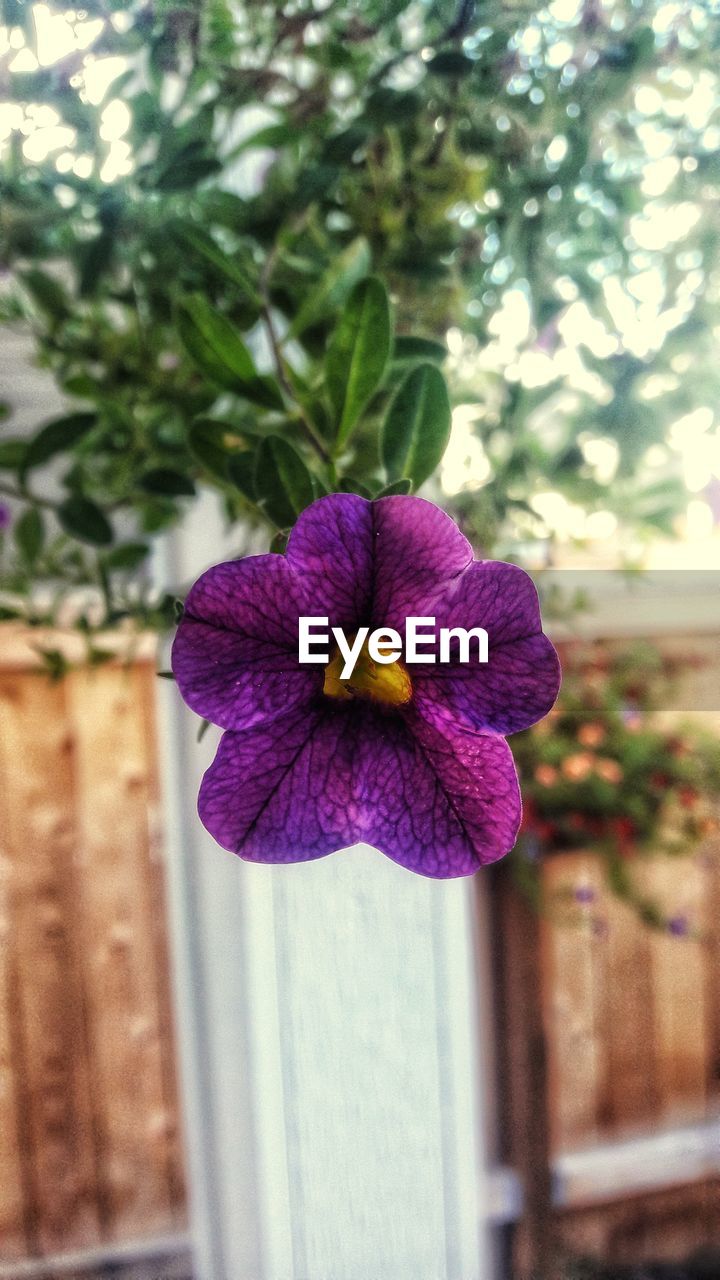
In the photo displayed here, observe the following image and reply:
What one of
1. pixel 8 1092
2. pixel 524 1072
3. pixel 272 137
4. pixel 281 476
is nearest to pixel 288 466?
pixel 281 476

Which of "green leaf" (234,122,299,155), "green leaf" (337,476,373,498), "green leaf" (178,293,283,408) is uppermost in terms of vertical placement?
"green leaf" (234,122,299,155)

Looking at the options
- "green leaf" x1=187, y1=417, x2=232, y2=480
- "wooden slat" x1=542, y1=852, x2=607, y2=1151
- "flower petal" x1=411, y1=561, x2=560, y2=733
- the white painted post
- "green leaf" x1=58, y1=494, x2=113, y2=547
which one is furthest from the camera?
"wooden slat" x1=542, y1=852, x2=607, y2=1151

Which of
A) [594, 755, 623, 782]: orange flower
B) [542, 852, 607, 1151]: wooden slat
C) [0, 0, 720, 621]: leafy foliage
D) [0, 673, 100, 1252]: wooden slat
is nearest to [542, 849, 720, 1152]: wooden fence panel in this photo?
[542, 852, 607, 1151]: wooden slat

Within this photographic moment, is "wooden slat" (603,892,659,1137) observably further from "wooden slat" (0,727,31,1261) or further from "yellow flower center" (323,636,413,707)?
"yellow flower center" (323,636,413,707)

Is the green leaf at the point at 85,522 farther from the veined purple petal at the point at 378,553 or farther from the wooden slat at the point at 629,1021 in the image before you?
the wooden slat at the point at 629,1021

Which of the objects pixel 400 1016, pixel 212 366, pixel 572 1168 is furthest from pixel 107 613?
pixel 572 1168

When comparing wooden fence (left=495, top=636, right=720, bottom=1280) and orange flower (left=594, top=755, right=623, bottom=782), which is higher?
orange flower (left=594, top=755, right=623, bottom=782)

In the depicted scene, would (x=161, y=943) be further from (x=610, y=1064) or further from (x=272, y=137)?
(x=272, y=137)
